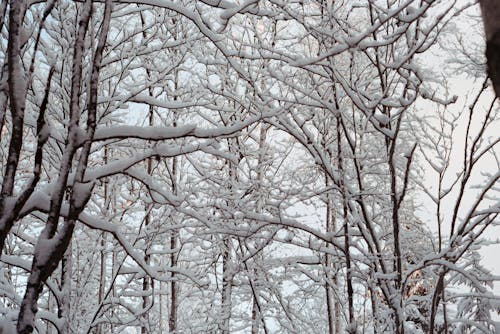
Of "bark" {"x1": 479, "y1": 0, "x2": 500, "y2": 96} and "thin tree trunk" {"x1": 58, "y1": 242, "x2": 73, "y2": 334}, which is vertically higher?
"thin tree trunk" {"x1": 58, "y1": 242, "x2": 73, "y2": 334}

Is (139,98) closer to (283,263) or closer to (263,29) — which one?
(283,263)

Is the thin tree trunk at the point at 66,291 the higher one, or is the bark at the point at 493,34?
the thin tree trunk at the point at 66,291

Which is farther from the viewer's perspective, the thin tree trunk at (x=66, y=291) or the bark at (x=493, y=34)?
the thin tree trunk at (x=66, y=291)

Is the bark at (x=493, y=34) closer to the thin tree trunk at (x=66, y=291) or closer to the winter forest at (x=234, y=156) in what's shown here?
the winter forest at (x=234, y=156)

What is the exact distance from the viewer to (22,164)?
9.44 metres

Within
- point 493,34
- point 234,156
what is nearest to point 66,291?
point 234,156

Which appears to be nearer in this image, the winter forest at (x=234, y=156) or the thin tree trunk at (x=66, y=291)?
the winter forest at (x=234, y=156)

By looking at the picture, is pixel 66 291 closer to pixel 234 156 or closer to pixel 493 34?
pixel 234 156

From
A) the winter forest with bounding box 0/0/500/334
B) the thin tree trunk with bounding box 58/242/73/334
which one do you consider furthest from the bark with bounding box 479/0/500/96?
the thin tree trunk with bounding box 58/242/73/334

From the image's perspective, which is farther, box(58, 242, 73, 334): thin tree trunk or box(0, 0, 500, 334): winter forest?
box(58, 242, 73, 334): thin tree trunk

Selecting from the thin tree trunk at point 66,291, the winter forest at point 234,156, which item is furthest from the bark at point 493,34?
the thin tree trunk at point 66,291

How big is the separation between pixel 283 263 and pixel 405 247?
7.81 feet

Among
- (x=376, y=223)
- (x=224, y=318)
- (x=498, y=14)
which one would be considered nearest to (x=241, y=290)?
(x=224, y=318)

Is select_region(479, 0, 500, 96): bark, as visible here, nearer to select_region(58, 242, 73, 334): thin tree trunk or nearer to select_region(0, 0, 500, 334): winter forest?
select_region(0, 0, 500, 334): winter forest
